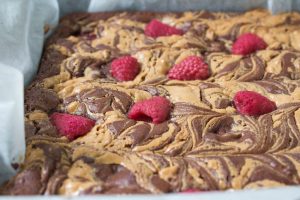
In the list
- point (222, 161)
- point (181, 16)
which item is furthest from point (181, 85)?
point (181, 16)

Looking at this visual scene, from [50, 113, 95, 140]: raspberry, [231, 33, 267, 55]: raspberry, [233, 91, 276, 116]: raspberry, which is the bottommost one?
[50, 113, 95, 140]: raspberry

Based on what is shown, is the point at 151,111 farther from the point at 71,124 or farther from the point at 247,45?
the point at 247,45

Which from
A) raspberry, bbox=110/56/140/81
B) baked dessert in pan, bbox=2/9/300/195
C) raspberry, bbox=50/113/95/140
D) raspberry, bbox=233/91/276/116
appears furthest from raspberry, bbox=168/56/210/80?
raspberry, bbox=50/113/95/140

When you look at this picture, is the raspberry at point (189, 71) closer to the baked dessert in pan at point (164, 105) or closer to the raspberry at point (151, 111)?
the baked dessert in pan at point (164, 105)

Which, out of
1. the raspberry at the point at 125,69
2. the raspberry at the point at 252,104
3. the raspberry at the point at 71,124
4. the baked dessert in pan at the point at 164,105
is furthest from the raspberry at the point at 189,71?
the raspberry at the point at 71,124

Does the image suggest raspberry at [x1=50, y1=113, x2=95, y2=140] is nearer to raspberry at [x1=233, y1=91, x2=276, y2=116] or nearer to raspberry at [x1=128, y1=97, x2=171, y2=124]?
raspberry at [x1=128, y1=97, x2=171, y2=124]

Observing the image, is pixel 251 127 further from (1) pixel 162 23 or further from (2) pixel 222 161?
(1) pixel 162 23

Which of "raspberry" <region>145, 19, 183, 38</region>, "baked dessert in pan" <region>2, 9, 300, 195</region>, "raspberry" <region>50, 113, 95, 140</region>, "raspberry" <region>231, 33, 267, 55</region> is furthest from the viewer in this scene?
"raspberry" <region>145, 19, 183, 38</region>
